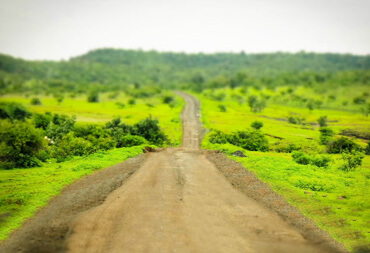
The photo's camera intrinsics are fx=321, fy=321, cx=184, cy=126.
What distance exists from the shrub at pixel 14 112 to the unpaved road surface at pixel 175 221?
2120 inches

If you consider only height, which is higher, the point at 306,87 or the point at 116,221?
the point at 306,87

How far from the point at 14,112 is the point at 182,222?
67.7 m

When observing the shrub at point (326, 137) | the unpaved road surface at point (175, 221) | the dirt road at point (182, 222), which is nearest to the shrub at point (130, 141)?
the unpaved road surface at point (175, 221)

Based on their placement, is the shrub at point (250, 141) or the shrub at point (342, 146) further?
the shrub at point (250, 141)

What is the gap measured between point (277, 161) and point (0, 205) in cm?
2572

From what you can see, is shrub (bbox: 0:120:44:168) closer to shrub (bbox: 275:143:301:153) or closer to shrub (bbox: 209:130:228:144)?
shrub (bbox: 209:130:228:144)

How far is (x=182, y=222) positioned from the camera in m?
18.5

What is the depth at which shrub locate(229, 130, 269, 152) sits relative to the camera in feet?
158

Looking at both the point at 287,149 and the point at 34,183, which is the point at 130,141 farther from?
the point at 287,149

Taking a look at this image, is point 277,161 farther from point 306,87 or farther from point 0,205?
point 306,87

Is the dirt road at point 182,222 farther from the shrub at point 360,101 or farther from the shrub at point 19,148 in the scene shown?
the shrub at point 360,101

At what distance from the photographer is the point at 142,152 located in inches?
1577

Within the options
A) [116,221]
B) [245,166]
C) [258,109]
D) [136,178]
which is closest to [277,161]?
[245,166]

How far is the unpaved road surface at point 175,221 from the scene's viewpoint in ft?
53.4
